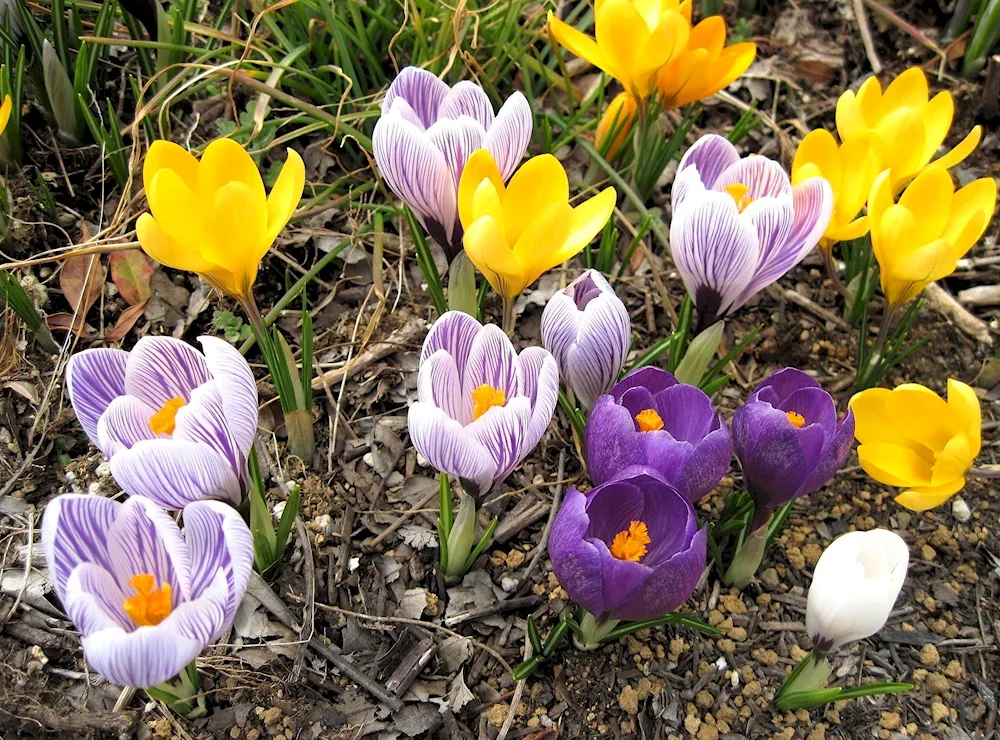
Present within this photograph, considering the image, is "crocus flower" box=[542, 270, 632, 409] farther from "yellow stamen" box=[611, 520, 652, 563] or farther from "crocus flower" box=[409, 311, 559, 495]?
"yellow stamen" box=[611, 520, 652, 563]

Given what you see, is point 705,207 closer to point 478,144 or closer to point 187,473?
point 478,144

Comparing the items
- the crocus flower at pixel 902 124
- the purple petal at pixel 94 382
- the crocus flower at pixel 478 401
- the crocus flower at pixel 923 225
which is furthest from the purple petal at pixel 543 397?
the crocus flower at pixel 902 124

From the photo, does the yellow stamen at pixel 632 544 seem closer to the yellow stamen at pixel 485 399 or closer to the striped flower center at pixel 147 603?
the yellow stamen at pixel 485 399

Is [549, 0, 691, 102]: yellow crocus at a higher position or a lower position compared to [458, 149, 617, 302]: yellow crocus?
higher

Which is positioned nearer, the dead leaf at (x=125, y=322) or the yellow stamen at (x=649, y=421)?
the yellow stamen at (x=649, y=421)

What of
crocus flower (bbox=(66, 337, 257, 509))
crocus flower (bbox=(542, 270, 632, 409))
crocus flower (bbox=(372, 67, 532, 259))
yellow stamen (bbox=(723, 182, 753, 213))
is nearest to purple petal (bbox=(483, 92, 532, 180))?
crocus flower (bbox=(372, 67, 532, 259))

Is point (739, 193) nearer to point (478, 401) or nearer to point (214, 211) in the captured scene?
point (478, 401)

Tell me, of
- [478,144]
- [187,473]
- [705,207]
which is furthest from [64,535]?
[705,207]
